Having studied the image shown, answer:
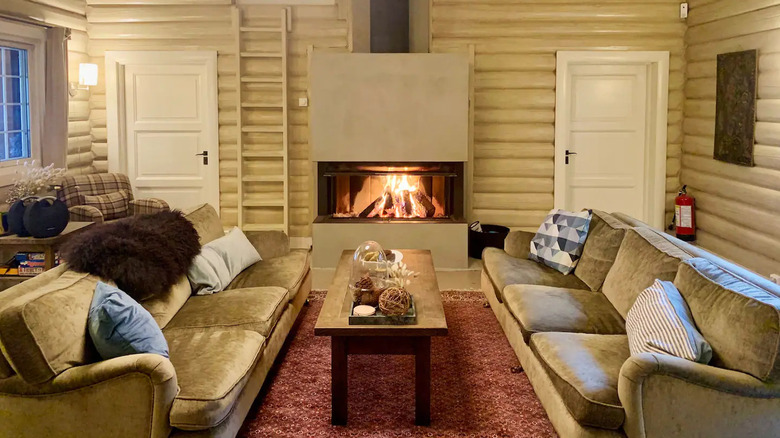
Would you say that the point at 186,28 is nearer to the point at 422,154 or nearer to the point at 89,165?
the point at 89,165

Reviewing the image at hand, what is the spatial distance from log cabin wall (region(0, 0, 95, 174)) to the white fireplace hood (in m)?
2.37

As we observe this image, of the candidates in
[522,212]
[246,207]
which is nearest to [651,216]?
[522,212]

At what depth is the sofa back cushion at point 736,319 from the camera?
280cm

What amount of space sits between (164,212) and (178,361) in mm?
1399

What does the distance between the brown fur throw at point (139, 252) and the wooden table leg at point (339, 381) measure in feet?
3.12

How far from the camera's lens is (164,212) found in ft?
14.9

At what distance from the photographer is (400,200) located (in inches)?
290

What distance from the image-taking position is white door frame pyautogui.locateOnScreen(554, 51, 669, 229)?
7.82 m

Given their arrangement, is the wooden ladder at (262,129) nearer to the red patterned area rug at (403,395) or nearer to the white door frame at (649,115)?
the white door frame at (649,115)

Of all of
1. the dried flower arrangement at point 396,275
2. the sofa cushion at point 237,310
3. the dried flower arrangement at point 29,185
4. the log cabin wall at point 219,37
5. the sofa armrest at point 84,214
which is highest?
A: the log cabin wall at point 219,37

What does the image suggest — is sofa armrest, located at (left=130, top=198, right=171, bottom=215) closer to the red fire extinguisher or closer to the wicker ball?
the wicker ball

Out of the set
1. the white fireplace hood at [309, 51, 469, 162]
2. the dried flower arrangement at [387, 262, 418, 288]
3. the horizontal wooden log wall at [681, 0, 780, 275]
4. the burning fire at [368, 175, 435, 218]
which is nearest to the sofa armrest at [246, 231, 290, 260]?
the dried flower arrangement at [387, 262, 418, 288]

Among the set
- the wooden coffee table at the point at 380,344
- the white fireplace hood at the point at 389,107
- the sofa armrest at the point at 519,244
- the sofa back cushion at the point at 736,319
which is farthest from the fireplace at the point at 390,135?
the sofa back cushion at the point at 736,319

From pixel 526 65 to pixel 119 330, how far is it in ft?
18.6
